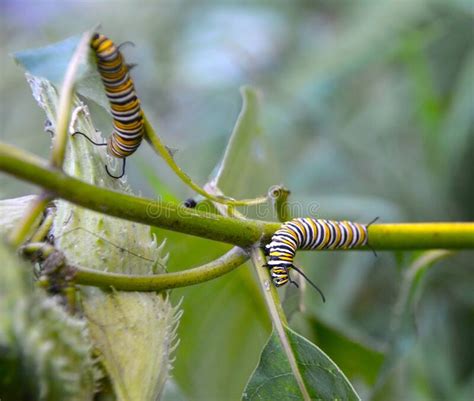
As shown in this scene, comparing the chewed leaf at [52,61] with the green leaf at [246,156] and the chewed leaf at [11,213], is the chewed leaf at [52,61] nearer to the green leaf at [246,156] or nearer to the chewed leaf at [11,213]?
the chewed leaf at [11,213]

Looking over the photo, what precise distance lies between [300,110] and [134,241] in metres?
1.98

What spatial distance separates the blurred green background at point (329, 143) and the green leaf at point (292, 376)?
0.41 metres

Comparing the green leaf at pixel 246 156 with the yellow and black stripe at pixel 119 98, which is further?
the green leaf at pixel 246 156

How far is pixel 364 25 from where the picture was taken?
3.21 meters

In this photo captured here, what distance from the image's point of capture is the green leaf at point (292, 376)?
4.12ft

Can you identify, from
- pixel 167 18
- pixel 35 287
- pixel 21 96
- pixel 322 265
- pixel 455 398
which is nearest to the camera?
pixel 35 287

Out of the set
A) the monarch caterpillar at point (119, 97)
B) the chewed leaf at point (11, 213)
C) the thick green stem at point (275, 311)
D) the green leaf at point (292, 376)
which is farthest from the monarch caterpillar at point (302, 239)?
the chewed leaf at point (11, 213)

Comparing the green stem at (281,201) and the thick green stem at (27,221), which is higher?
the green stem at (281,201)

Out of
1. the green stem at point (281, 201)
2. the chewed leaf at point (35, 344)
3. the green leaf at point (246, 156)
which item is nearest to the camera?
the chewed leaf at point (35, 344)

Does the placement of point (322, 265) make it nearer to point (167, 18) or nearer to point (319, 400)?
point (319, 400)

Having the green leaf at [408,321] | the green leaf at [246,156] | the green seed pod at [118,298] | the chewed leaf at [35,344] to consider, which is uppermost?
the green leaf at [246,156]

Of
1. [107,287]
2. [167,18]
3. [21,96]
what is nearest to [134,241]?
[107,287]

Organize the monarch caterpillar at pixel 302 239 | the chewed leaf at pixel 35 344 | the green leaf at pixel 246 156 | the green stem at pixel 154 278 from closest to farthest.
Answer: the chewed leaf at pixel 35 344, the green stem at pixel 154 278, the monarch caterpillar at pixel 302 239, the green leaf at pixel 246 156

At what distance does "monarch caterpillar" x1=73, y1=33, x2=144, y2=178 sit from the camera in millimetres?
1140
